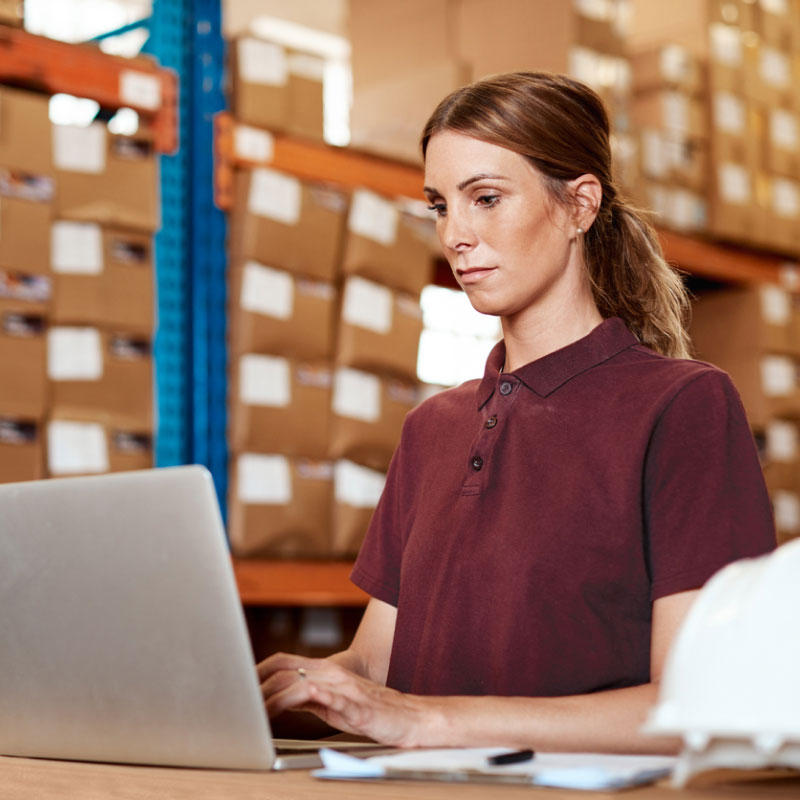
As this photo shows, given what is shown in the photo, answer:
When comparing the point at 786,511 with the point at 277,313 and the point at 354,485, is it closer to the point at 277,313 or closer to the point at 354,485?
the point at 354,485

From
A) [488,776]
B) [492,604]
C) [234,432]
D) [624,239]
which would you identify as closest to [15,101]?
[234,432]

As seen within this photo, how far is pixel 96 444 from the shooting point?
9.04 ft

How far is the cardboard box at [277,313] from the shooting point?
2.99 meters

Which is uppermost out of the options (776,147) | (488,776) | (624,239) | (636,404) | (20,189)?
(776,147)

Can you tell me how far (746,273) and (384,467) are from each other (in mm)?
1607

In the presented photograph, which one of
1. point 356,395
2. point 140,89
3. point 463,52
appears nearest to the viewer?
point 140,89

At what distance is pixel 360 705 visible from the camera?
0.93 m

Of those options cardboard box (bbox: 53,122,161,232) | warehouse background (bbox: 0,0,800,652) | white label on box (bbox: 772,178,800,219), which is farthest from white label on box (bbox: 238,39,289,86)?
white label on box (bbox: 772,178,800,219)

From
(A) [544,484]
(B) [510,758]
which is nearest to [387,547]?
(A) [544,484]

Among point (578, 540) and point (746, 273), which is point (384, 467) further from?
point (578, 540)

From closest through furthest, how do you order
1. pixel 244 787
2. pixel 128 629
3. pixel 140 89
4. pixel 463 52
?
pixel 244 787, pixel 128 629, pixel 140 89, pixel 463 52

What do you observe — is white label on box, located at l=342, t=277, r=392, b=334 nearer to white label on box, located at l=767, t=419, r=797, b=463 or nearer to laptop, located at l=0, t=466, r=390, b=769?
white label on box, located at l=767, t=419, r=797, b=463

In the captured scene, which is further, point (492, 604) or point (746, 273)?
point (746, 273)

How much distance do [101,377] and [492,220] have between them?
1652mm
